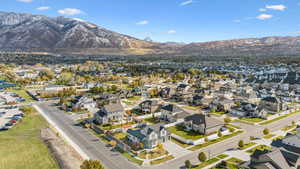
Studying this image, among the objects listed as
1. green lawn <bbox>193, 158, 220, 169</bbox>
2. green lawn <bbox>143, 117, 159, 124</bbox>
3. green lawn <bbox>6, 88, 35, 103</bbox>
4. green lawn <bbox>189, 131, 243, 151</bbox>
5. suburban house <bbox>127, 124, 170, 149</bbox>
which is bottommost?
green lawn <bbox>193, 158, 220, 169</bbox>

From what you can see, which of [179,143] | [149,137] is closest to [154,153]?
[149,137]

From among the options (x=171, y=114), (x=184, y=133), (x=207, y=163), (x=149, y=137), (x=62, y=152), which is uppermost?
(x=171, y=114)

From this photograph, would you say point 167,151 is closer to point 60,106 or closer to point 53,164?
point 53,164

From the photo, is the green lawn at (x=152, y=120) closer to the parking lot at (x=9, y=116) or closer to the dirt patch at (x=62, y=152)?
the dirt patch at (x=62, y=152)

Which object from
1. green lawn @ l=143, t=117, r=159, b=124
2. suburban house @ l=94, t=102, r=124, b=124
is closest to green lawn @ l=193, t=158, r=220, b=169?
green lawn @ l=143, t=117, r=159, b=124

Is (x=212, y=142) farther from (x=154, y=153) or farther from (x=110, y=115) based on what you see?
(x=110, y=115)

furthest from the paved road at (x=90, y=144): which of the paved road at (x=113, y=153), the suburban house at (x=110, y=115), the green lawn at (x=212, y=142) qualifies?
the green lawn at (x=212, y=142)

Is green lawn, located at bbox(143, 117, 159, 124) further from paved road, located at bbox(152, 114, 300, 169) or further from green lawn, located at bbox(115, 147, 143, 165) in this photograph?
paved road, located at bbox(152, 114, 300, 169)
